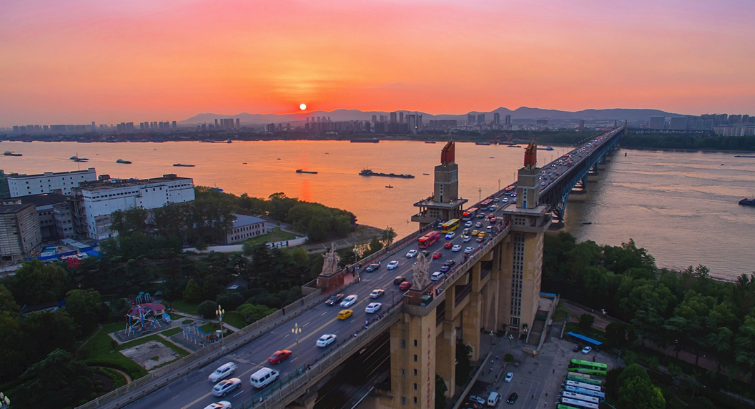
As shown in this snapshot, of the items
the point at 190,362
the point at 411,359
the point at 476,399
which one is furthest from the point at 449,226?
the point at 190,362

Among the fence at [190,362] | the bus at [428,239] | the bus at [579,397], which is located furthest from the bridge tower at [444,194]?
the fence at [190,362]

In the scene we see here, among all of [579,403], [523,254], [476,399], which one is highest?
[523,254]

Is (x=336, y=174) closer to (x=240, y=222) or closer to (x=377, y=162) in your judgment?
(x=377, y=162)

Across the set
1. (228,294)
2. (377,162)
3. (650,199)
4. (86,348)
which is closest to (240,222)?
(228,294)

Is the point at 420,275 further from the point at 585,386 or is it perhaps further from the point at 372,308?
the point at 585,386

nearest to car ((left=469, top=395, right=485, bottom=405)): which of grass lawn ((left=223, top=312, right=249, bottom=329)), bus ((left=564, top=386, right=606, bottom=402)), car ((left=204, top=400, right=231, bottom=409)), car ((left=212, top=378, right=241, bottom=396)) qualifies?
bus ((left=564, top=386, right=606, bottom=402))

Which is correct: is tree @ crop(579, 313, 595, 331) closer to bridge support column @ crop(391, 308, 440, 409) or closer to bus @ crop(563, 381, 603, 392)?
bus @ crop(563, 381, 603, 392)
